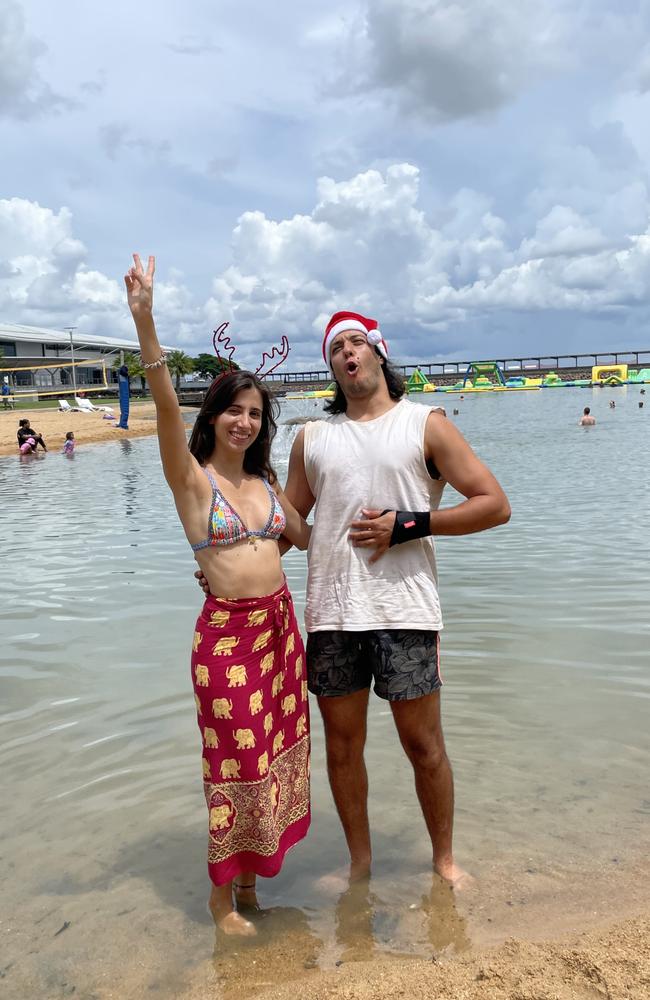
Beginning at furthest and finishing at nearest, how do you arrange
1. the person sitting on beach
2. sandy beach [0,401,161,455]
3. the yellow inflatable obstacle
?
1. the yellow inflatable obstacle
2. sandy beach [0,401,161,455]
3. the person sitting on beach

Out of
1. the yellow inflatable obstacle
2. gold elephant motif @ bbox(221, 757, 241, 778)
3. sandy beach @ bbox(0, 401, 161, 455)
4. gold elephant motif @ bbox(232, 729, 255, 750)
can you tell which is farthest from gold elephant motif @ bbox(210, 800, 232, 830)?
the yellow inflatable obstacle

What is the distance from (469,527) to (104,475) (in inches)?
775

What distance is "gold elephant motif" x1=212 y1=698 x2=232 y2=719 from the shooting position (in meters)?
3.05

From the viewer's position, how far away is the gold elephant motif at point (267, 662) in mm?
3141

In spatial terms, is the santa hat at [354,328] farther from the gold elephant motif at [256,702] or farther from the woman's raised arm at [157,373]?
the gold elephant motif at [256,702]

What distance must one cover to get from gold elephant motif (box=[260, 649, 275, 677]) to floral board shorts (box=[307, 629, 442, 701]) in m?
0.25

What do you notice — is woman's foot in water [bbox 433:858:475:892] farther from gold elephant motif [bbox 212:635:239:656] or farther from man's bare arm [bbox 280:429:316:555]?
man's bare arm [bbox 280:429:316:555]

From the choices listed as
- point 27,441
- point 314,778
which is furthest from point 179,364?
point 314,778

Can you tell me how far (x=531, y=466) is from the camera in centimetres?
1998

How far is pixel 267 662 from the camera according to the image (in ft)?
10.4

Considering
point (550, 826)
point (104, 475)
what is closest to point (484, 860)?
point (550, 826)

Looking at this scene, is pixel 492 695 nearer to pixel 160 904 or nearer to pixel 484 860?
pixel 484 860

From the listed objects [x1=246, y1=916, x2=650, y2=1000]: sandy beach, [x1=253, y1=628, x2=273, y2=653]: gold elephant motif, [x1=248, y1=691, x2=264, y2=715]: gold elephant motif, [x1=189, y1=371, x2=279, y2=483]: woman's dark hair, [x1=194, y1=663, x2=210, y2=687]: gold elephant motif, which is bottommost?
[x1=246, y1=916, x2=650, y2=1000]: sandy beach

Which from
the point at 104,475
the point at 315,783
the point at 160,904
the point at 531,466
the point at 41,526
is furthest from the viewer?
the point at 104,475
